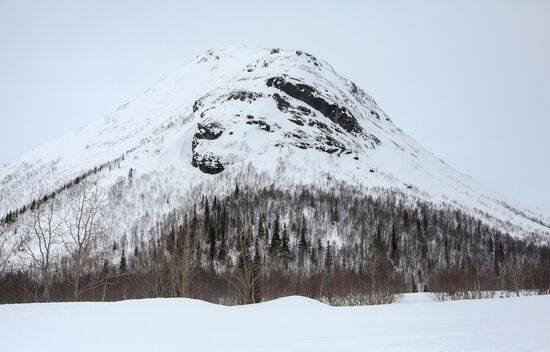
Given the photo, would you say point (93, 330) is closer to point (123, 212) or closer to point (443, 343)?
point (443, 343)

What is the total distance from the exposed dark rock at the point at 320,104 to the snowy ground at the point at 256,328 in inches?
6585

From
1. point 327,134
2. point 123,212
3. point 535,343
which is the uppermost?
point 327,134

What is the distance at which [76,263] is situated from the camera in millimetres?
29719

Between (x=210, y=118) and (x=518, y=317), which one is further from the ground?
(x=210, y=118)

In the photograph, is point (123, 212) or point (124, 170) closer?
point (123, 212)

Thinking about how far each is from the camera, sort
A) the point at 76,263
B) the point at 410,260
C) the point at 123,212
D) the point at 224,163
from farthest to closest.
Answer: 1. the point at 224,163
2. the point at 123,212
3. the point at 410,260
4. the point at 76,263

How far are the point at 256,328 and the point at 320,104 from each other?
580 ft

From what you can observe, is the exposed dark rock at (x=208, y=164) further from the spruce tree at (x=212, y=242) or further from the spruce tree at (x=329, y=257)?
the spruce tree at (x=329, y=257)

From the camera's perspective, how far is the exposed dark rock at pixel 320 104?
185 metres

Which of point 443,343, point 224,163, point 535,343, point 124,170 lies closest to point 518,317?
point 535,343

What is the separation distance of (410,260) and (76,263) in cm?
8612

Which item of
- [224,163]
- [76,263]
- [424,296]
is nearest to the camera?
[76,263]

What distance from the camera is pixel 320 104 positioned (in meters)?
187

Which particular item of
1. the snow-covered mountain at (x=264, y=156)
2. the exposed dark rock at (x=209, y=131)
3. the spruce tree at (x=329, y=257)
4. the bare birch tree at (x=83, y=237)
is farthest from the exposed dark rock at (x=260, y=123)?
the bare birch tree at (x=83, y=237)
